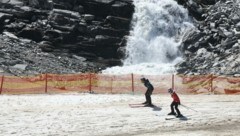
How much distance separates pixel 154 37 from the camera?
58.6 meters

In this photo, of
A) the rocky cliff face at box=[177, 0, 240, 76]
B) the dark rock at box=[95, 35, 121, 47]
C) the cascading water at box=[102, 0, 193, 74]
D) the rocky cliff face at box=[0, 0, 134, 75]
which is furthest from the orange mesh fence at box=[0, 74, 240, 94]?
the dark rock at box=[95, 35, 121, 47]

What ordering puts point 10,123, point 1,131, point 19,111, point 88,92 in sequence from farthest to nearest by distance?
point 88,92 < point 19,111 < point 10,123 < point 1,131

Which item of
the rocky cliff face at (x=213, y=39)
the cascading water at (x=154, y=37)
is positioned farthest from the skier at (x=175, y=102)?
the cascading water at (x=154, y=37)

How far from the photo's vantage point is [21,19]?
57.1 metres

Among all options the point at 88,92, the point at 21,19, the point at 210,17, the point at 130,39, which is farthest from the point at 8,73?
the point at 210,17

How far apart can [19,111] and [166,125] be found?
8456 mm

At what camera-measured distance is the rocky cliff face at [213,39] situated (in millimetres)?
48719

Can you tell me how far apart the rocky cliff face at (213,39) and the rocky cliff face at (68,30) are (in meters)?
8.28

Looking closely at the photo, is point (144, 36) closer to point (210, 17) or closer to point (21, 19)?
point (210, 17)

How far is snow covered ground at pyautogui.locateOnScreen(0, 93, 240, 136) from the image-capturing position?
76.9ft

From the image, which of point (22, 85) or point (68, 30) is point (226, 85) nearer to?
point (22, 85)

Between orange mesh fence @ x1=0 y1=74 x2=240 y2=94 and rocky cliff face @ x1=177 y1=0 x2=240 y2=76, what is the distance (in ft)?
29.9

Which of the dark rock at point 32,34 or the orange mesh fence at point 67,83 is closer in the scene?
the orange mesh fence at point 67,83

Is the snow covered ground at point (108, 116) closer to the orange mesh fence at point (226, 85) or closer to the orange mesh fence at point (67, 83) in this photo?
the orange mesh fence at point (67, 83)
